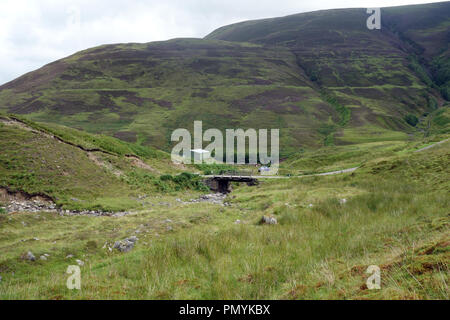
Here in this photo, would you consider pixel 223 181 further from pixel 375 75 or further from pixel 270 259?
pixel 375 75

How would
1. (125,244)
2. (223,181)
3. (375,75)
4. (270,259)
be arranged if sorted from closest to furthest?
1. (270,259)
2. (125,244)
3. (223,181)
4. (375,75)

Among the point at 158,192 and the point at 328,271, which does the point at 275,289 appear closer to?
the point at 328,271

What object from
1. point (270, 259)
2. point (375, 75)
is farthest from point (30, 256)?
point (375, 75)

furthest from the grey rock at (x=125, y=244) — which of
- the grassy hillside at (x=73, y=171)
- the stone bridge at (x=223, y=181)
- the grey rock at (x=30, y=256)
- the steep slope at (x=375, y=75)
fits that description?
the steep slope at (x=375, y=75)

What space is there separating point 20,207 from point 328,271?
65.5ft

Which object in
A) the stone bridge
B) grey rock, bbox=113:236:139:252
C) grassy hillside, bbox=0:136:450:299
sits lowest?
the stone bridge

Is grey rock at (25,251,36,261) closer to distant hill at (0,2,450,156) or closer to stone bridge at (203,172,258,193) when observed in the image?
stone bridge at (203,172,258,193)

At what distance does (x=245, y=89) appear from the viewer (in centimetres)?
12138

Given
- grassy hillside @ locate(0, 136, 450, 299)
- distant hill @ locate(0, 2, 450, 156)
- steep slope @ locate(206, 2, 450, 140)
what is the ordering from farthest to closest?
1. steep slope @ locate(206, 2, 450, 140)
2. distant hill @ locate(0, 2, 450, 156)
3. grassy hillside @ locate(0, 136, 450, 299)

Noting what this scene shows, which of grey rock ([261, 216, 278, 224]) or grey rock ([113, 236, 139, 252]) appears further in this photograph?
grey rock ([261, 216, 278, 224])

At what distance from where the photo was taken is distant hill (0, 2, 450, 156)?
92.4 meters

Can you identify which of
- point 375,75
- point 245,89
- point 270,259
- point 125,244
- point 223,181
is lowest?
point 223,181

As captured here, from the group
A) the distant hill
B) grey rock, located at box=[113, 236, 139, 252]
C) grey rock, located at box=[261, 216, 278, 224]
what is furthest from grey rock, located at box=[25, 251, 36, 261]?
the distant hill

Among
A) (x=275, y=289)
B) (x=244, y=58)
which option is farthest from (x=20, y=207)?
(x=244, y=58)
